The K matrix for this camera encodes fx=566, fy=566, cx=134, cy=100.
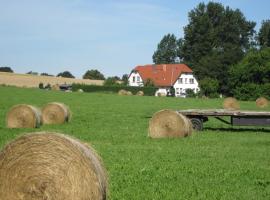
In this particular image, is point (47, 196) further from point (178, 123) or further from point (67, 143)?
point (178, 123)

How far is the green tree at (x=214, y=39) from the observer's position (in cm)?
12025

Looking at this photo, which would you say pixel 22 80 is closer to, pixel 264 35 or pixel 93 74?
pixel 264 35

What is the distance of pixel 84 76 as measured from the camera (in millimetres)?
194875

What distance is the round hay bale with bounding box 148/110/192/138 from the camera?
70.5 feet

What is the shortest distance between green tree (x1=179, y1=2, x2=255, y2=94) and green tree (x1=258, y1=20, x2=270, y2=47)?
248 cm

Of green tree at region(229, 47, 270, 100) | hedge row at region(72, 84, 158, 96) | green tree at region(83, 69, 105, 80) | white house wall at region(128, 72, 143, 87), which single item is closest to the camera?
green tree at region(229, 47, 270, 100)

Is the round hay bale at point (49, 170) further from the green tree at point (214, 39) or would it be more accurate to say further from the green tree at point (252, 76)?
the green tree at point (214, 39)

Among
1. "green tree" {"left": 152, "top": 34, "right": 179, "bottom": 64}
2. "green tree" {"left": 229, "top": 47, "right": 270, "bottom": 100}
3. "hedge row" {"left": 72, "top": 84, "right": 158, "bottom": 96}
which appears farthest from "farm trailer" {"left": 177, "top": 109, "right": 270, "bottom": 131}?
"green tree" {"left": 152, "top": 34, "right": 179, "bottom": 64}

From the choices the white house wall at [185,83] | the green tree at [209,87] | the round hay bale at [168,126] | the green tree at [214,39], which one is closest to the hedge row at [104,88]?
the green tree at [209,87]

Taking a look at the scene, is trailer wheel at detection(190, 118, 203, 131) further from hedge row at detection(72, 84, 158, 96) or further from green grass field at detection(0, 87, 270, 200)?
hedge row at detection(72, 84, 158, 96)

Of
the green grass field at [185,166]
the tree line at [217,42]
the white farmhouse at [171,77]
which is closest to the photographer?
the green grass field at [185,166]

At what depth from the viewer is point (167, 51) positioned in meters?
182

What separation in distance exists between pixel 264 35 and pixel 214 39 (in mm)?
13657

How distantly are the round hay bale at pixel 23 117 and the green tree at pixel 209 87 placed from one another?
8661 cm
